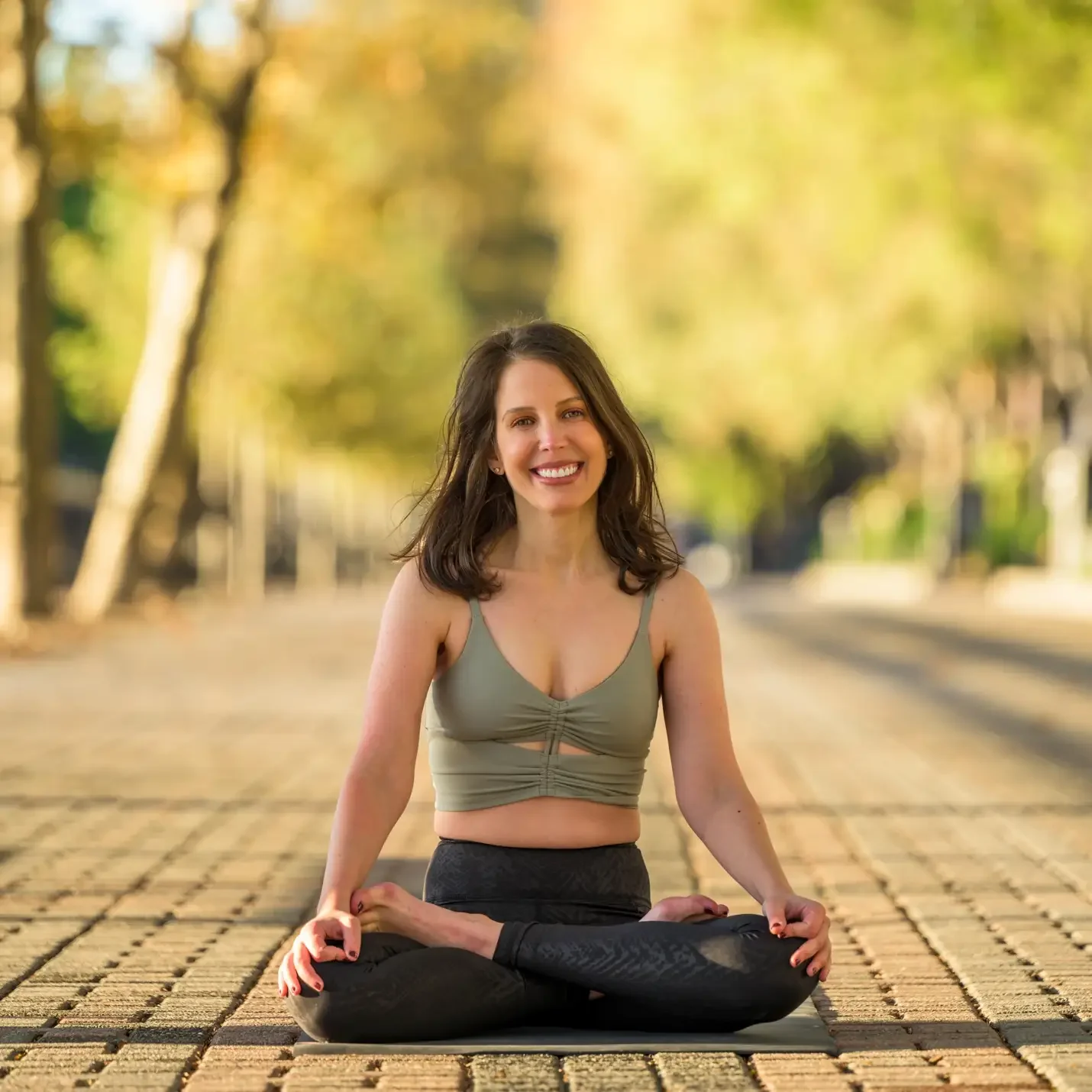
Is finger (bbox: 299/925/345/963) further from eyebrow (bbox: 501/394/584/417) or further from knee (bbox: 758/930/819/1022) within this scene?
eyebrow (bbox: 501/394/584/417)

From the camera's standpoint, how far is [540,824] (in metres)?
4.61

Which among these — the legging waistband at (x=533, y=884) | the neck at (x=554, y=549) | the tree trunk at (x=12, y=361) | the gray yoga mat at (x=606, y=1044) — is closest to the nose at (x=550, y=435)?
the neck at (x=554, y=549)

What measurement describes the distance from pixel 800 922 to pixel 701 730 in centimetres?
52

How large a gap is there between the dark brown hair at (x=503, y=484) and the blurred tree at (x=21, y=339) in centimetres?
1473

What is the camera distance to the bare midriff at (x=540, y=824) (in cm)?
461

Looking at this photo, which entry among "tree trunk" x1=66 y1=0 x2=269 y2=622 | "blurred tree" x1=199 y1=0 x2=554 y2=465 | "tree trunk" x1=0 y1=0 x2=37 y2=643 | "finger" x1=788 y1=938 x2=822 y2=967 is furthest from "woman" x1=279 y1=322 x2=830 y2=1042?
"tree trunk" x1=66 y1=0 x2=269 y2=622

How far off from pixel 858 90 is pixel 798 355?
44.2 feet

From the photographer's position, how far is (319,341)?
1561 inches

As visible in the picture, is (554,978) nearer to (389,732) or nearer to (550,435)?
(389,732)

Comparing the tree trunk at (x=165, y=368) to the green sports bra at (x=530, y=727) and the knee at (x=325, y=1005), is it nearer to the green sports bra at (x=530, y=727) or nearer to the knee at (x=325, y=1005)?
the green sports bra at (x=530, y=727)

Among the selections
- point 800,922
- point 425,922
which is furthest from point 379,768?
point 800,922

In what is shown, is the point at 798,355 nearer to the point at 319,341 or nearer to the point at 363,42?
the point at 319,341

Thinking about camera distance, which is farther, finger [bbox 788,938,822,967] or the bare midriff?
the bare midriff

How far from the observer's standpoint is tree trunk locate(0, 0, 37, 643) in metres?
19.0
